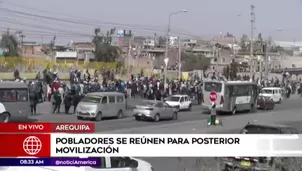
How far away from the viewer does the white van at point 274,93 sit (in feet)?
76.5

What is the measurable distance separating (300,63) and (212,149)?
12.8m

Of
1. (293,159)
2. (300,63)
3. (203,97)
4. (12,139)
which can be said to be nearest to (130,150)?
(12,139)

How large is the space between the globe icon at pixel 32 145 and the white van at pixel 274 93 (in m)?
16.4

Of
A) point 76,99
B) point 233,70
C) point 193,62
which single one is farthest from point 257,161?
point 193,62

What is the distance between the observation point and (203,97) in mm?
22812

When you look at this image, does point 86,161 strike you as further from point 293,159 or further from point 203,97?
point 203,97

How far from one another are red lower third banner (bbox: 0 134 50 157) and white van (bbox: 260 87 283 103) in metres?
16.4

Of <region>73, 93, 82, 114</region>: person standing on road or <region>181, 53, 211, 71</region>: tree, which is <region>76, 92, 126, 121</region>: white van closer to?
<region>73, 93, 82, 114</region>: person standing on road

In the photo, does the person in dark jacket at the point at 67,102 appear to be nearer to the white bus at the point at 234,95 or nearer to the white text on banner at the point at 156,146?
the white bus at the point at 234,95

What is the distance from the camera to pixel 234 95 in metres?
18.8

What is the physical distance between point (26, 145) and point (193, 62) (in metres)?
29.5

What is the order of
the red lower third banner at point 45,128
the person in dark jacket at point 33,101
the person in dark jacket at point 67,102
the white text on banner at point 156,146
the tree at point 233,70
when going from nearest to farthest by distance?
the white text on banner at point 156,146 < the red lower third banner at point 45,128 < the person in dark jacket at point 33,101 < the person in dark jacket at point 67,102 < the tree at point 233,70

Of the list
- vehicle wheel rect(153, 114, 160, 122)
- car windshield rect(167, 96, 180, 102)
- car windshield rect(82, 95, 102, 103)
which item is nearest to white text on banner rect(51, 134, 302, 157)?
car windshield rect(82, 95, 102, 103)

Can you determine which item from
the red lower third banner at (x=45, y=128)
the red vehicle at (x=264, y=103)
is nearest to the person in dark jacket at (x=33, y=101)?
the red lower third banner at (x=45, y=128)
